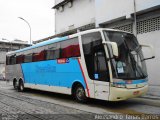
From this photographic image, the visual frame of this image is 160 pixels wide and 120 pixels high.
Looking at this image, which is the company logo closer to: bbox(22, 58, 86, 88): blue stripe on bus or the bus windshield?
bbox(22, 58, 86, 88): blue stripe on bus

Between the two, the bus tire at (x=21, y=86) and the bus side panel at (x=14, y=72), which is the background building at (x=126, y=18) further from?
the bus tire at (x=21, y=86)

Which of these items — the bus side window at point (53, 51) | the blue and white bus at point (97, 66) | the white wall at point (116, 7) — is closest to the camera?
the blue and white bus at point (97, 66)

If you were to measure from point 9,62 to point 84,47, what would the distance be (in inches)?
476

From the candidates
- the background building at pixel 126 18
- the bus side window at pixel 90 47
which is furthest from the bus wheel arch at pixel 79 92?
the background building at pixel 126 18

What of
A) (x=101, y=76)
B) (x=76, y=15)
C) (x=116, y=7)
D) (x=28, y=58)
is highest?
(x=76, y=15)

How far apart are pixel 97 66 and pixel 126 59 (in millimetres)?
1200

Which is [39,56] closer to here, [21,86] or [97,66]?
[21,86]

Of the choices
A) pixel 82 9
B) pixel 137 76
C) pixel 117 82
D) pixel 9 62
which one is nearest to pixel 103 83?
pixel 117 82

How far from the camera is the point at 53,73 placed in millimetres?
15539

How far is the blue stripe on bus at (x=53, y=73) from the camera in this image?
1345 cm

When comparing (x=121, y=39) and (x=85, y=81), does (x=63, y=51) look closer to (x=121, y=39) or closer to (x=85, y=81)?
(x=85, y=81)

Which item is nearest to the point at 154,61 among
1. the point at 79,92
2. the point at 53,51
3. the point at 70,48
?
the point at 53,51

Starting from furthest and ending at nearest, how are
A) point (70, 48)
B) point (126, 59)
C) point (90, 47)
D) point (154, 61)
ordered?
1. point (154, 61)
2. point (70, 48)
3. point (90, 47)
4. point (126, 59)

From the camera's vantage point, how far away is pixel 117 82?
35.8ft
